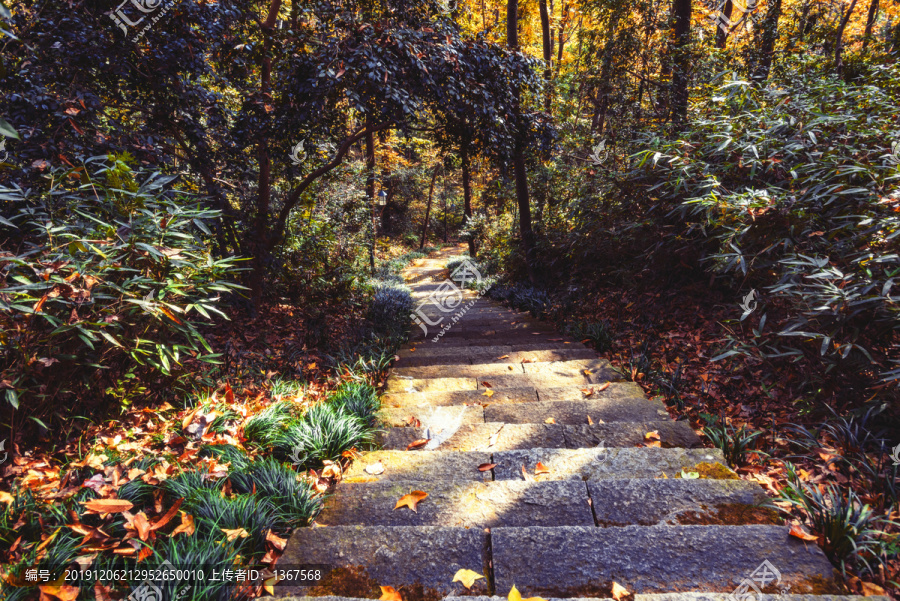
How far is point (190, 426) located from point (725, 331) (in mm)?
3978

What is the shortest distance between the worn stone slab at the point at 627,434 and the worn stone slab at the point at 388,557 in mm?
1127

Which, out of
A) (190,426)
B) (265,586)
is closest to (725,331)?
(265,586)

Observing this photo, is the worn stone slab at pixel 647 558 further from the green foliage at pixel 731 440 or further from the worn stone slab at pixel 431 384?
the worn stone slab at pixel 431 384

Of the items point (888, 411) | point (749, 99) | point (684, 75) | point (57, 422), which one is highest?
point (684, 75)

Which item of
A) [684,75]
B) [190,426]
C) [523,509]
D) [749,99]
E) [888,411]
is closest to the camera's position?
[523,509]

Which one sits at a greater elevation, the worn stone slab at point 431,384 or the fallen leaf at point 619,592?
the fallen leaf at point 619,592

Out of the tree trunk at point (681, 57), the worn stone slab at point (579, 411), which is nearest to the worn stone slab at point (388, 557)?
the worn stone slab at point (579, 411)

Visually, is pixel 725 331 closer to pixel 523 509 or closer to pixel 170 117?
pixel 523 509

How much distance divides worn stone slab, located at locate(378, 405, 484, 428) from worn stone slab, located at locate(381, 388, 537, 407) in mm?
125

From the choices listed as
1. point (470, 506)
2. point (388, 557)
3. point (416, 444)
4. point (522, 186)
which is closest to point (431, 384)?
point (416, 444)

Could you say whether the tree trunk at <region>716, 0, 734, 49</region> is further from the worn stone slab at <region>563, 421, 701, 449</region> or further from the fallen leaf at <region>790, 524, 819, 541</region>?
the fallen leaf at <region>790, 524, 819, 541</region>

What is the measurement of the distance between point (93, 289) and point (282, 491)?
1.53 metres

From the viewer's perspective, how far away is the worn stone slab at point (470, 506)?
164 cm

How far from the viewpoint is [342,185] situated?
931 cm
